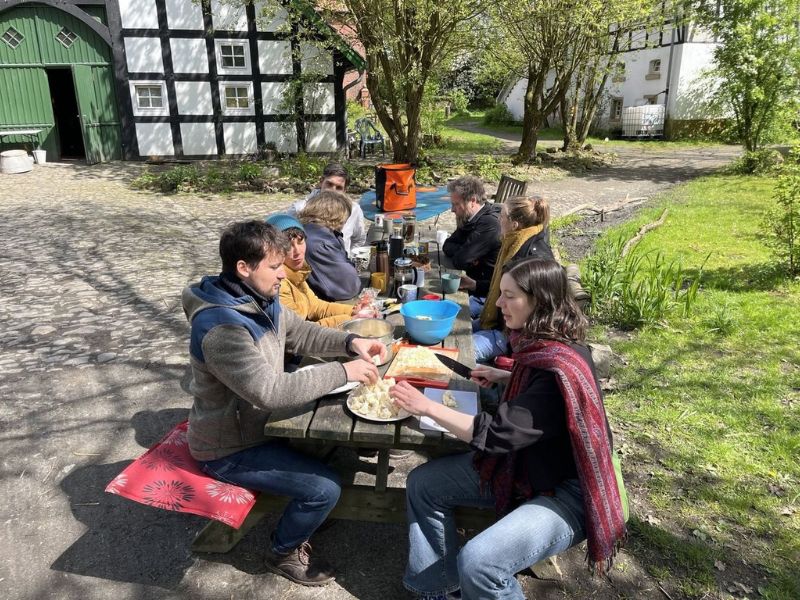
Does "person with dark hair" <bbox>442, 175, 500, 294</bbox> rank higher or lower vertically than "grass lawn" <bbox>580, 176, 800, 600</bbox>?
higher

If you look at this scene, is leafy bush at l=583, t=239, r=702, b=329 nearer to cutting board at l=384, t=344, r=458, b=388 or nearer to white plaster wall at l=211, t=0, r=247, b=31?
cutting board at l=384, t=344, r=458, b=388

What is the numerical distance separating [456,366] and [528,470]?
25.9 inches

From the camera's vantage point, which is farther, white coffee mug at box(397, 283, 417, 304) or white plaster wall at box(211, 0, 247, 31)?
white plaster wall at box(211, 0, 247, 31)

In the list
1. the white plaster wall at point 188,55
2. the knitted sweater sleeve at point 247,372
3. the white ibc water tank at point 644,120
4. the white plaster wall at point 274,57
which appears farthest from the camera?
the white ibc water tank at point 644,120

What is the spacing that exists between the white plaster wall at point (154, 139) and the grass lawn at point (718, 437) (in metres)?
14.8

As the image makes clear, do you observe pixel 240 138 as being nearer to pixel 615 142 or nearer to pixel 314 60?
pixel 314 60

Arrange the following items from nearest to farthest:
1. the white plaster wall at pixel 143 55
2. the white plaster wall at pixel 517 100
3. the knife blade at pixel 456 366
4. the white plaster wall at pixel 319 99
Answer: the knife blade at pixel 456 366, the white plaster wall at pixel 143 55, the white plaster wall at pixel 319 99, the white plaster wall at pixel 517 100

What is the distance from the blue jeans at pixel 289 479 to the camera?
2.52 metres

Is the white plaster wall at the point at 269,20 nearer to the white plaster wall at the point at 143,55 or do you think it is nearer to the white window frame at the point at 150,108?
the white plaster wall at the point at 143,55

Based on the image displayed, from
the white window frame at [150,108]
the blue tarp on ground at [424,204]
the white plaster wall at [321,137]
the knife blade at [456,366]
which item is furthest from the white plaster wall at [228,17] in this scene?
the knife blade at [456,366]

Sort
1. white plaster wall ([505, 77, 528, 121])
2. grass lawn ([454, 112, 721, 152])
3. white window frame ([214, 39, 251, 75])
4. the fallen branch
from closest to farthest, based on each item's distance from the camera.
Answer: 1. the fallen branch
2. white window frame ([214, 39, 251, 75])
3. grass lawn ([454, 112, 721, 152])
4. white plaster wall ([505, 77, 528, 121])

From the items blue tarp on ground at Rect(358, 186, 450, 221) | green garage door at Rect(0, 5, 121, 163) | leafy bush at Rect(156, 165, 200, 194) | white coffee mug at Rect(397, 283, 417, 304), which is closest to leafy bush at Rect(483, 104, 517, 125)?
blue tarp on ground at Rect(358, 186, 450, 221)

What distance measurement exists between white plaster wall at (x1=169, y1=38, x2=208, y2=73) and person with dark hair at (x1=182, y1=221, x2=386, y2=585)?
53.3 ft

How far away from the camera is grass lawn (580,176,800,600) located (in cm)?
289
